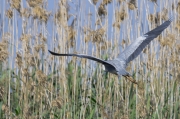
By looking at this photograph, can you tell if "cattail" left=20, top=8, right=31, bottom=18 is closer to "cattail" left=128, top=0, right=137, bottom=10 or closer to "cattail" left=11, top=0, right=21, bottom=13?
"cattail" left=11, top=0, right=21, bottom=13

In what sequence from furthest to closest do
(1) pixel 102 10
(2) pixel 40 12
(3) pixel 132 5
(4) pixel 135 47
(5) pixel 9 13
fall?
(3) pixel 132 5 → (1) pixel 102 10 → (5) pixel 9 13 → (2) pixel 40 12 → (4) pixel 135 47

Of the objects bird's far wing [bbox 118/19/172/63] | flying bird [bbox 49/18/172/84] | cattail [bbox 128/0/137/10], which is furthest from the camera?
cattail [bbox 128/0/137/10]

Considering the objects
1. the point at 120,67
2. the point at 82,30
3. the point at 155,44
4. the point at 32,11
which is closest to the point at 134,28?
the point at 155,44

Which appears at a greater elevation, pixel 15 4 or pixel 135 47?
pixel 15 4

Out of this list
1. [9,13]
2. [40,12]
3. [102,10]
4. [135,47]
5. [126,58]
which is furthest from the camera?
[102,10]

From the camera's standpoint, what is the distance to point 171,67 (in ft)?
21.1

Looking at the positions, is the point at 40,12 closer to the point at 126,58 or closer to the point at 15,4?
the point at 15,4

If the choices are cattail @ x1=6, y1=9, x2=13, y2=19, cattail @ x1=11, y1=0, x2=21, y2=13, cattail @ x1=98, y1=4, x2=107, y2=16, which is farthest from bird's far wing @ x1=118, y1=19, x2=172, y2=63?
cattail @ x1=6, y1=9, x2=13, y2=19

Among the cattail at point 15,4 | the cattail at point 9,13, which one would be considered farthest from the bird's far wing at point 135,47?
the cattail at point 9,13

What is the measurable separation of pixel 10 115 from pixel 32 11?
3.98 ft

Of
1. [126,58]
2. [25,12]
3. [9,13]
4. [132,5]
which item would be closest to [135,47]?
[126,58]

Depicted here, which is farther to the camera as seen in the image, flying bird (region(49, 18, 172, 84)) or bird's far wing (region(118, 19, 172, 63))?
bird's far wing (region(118, 19, 172, 63))

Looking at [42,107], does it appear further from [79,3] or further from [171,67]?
[171,67]

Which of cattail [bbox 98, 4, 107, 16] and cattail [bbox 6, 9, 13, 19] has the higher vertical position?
cattail [bbox 98, 4, 107, 16]
